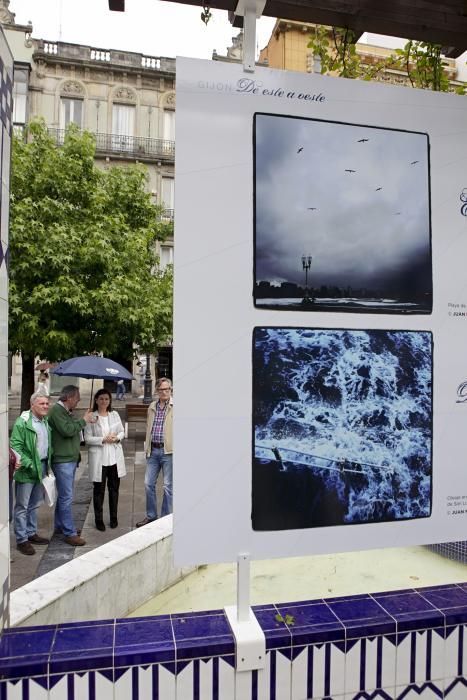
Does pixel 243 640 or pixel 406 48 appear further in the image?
pixel 406 48

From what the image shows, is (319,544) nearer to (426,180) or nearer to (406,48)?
(426,180)

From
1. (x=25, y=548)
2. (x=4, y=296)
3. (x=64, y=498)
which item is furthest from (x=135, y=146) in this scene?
(x=4, y=296)

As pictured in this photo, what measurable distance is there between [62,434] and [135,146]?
83.1 feet

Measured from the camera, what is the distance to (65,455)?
5797mm

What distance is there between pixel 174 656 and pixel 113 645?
21 cm

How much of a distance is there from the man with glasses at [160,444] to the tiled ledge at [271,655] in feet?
13.9

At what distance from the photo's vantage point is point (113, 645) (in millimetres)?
1856

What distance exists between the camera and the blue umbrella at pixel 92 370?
871cm

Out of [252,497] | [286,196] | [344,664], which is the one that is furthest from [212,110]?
[344,664]

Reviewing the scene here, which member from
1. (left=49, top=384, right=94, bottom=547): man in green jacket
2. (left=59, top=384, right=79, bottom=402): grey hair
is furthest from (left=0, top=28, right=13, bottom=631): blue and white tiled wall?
(left=59, top=384, right=79, bottom=402): grey hair

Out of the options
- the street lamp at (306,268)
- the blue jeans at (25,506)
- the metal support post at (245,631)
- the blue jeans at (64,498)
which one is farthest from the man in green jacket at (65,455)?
the street lamp at (306,268)

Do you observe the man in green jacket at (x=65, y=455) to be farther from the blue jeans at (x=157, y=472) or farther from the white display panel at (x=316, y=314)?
the white display panel at (x=316, y=314)

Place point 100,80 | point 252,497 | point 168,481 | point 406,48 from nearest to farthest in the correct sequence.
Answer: point 252,497 < point 406,48 < point 168,481 < point 100,80

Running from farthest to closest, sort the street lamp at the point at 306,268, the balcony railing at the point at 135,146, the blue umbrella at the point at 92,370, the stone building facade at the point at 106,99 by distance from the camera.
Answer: the balcony railing at the point at 135,146 → the stone building facade at the point at 106,99 → the blue umbrella at the point at 92,370 → the street lamp at the point at 306,268
